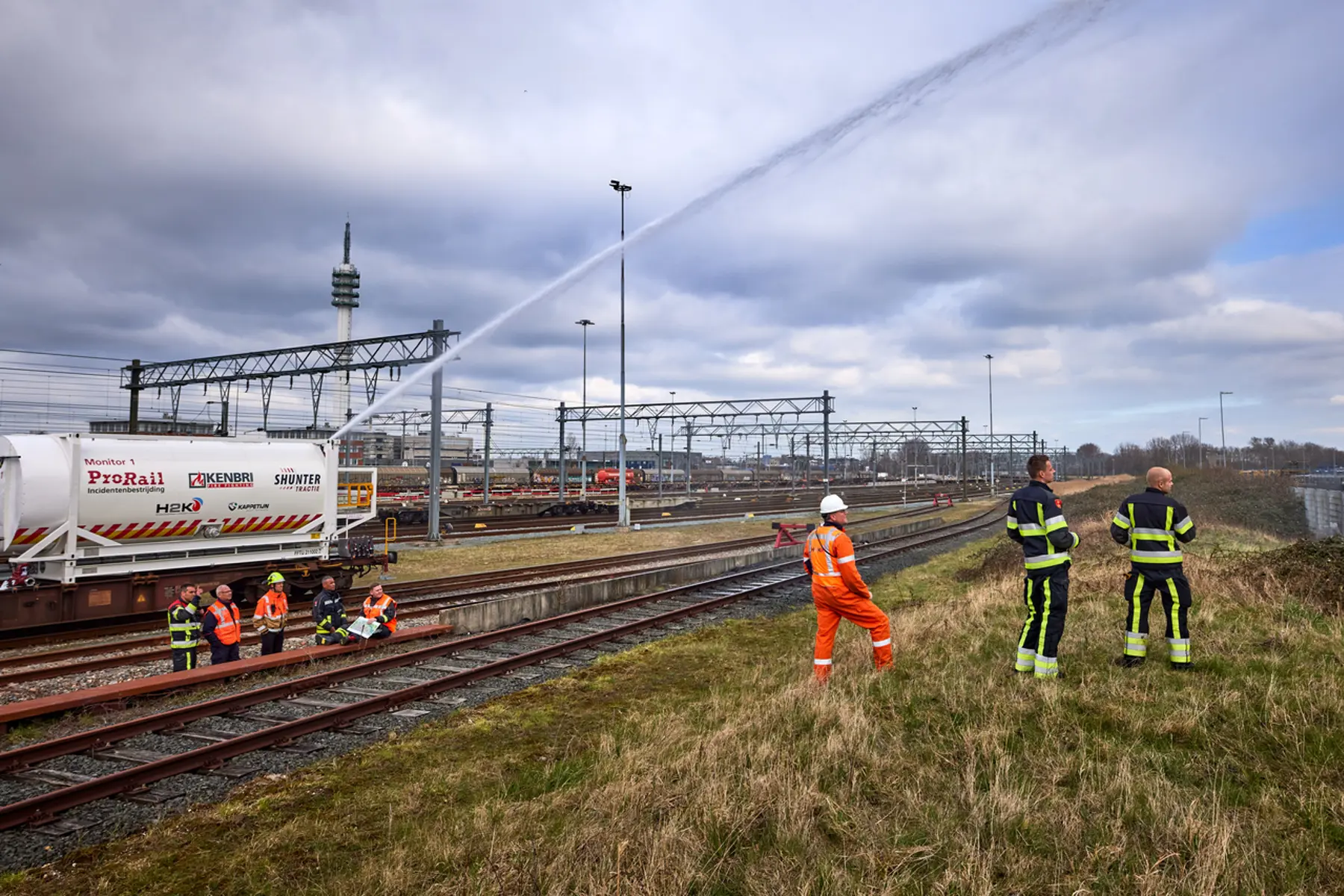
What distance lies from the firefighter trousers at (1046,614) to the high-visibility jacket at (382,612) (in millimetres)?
8641

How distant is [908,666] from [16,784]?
8.12 meters

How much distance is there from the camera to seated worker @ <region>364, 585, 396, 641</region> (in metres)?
11.2

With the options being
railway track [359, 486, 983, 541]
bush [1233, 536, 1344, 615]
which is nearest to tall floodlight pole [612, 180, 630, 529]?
railway track [359, 486, 983, 541]

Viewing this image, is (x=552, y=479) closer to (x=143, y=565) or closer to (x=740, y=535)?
(x=740, y=535)

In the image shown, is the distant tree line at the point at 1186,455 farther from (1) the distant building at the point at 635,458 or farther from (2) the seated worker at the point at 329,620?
(2) the seated worker at the point at 329,620

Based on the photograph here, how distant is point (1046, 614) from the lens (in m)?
6.88

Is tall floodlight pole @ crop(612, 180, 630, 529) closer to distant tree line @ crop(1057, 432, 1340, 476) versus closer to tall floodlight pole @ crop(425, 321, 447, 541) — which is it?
tall floodlight pole @ crop(425, 321, 447, 541)

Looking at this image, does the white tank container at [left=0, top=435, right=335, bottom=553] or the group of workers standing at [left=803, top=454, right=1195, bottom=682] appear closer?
the group of workers standing at [left=803, top=454, right=1195, bottom=682]

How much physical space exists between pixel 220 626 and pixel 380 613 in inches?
80.4

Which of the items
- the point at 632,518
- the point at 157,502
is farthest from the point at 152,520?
A: the point at 632,518

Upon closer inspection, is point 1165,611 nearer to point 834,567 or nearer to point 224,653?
point 834,567

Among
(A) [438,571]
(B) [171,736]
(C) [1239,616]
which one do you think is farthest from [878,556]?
(B) [171,736]

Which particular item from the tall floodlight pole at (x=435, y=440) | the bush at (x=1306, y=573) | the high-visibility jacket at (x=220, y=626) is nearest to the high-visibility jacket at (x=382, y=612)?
the high-visibility jacket at (x=220, y=626)

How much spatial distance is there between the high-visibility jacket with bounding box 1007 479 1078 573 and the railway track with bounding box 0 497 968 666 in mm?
11459
